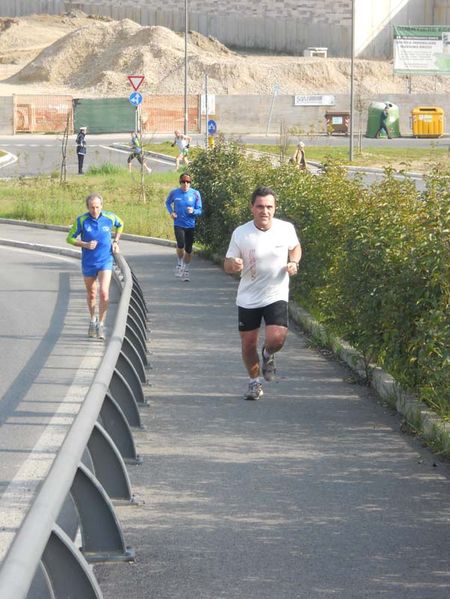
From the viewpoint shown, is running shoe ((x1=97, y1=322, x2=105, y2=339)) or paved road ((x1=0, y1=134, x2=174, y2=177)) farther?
paved road ((x1=0, y1=134, x2=174, y2=177))

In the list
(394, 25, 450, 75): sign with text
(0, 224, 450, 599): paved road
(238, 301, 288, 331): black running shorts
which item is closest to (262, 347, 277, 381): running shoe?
(0, 224, 450, 599): paved road

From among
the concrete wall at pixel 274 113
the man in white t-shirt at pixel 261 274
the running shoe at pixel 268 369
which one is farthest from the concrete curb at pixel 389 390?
the concrete wall at pixel 274 113

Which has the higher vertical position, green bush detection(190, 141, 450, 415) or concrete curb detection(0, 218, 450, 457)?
green bush detection(190, 141, 450, 415)

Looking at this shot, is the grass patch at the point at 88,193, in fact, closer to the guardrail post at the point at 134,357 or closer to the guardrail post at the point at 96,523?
the guardrail post at the point at 134,357

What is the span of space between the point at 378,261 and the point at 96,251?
17.2ft

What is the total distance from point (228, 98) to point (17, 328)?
6142 centimetres

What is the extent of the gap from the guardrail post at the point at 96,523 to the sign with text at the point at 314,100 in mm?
71976

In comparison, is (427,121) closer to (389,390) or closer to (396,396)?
(389,390)

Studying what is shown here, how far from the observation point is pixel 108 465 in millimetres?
8094

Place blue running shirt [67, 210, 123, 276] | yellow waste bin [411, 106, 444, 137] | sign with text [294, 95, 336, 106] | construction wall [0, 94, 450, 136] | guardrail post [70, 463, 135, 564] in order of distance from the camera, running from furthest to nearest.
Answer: sign with text [294, 95, 336, 106] → construction wall [0, 94, 450, 136] → yellow waste bin [411, 106, 444, 137] → blue running shirt [67, 210, 123, 276] → guardrail post [70, 463, 135, 564]

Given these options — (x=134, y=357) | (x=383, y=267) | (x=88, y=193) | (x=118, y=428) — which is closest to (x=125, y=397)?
(x=118, y=428)

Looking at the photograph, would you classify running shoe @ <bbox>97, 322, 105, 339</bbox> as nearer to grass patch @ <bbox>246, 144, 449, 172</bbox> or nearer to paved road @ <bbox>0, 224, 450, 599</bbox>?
paved road @ <bbox>0, 224, 450, 599</bbox>

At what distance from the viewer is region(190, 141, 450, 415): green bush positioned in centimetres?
997

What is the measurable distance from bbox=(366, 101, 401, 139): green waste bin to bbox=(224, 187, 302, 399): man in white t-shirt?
60.7 meters
